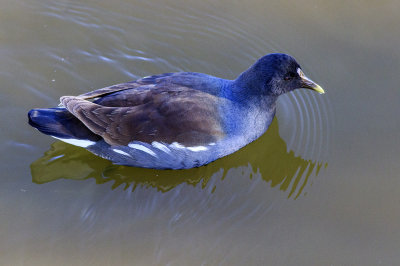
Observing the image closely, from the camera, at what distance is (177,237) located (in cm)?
462

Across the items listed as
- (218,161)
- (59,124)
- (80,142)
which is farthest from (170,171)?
(59,124)

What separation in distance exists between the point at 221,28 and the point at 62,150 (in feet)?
8.49

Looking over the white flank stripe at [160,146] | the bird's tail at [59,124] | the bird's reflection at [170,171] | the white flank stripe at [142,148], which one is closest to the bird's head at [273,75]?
the bird's reflection at [170,171]

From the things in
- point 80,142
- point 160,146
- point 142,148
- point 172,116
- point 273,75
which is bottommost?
point 80,142

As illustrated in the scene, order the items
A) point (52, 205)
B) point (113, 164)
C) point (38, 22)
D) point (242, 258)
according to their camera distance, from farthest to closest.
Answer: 1. point (38, 22)
2. point (113, 164)
3. point (52, 205)
4. point (242, 258)

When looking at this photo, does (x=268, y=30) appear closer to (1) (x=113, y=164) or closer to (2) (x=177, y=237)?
(1) (x=113, y=164)

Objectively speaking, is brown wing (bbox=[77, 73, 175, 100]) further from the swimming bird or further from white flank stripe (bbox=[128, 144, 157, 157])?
white flank stripe (bbox=[128, 144, 157, 157])

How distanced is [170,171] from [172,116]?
658 millimetres

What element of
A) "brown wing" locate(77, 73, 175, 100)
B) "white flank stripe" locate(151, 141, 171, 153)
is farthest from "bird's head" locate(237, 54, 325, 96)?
"white flank stripe" locate(151, 141, 171, 153)

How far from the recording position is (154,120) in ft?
16.1

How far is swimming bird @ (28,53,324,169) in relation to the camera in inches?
193

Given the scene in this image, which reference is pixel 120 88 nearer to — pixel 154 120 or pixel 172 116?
pixel 154 120

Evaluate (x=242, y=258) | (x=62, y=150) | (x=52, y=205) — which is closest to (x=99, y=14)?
(x=62, y=150)

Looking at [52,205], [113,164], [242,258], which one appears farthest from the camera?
[113,164]
